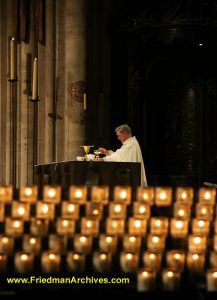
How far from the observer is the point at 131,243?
583cm

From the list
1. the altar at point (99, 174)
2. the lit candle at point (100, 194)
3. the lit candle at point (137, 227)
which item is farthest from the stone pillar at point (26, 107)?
the lit candle at point (137, 227)

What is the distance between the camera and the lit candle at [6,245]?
5.83 metres

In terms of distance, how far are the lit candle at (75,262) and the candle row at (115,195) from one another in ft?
4.95

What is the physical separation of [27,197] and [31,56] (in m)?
7.19

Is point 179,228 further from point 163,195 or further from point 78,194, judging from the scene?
point 78,194

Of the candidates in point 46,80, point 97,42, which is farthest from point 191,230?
point 97,42

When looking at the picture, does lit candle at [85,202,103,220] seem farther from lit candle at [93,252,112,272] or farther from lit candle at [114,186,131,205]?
lit candle at [93,252,112,272]

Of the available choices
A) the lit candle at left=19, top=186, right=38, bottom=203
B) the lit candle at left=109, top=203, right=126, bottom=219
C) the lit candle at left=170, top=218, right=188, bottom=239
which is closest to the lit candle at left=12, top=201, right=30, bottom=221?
the lit candle at left=19, top=186, right=38, bottom=203

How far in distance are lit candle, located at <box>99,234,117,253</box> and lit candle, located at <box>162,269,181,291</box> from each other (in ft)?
2.33

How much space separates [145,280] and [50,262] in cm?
75

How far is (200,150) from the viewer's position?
49.5ft

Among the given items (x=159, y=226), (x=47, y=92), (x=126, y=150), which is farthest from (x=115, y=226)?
(x=47, y=92)

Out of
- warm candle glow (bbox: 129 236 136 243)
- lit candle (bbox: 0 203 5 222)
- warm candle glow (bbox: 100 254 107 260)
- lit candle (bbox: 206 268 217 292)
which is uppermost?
lit candle (bbox: 0 203 5 222)

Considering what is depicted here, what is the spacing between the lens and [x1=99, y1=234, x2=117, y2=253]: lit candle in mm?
5867
